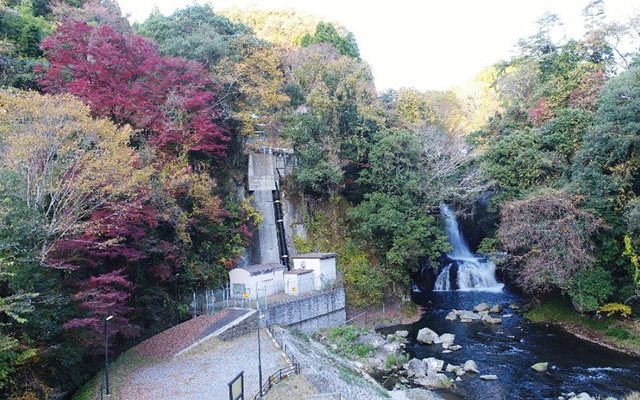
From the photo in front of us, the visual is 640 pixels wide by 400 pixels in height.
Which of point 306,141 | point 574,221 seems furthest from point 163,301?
point 574,221

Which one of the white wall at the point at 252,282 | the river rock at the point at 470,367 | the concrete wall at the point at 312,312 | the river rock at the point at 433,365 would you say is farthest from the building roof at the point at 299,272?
the river rock at the point at 470,367

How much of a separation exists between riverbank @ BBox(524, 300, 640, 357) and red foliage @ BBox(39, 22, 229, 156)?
2458 centimetres

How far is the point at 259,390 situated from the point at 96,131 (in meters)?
11.5

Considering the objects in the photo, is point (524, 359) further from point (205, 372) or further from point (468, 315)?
point (205, 372)

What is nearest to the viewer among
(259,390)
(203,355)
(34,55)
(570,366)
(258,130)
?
(259,390)

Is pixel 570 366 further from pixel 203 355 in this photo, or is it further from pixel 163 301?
pixel 163 301

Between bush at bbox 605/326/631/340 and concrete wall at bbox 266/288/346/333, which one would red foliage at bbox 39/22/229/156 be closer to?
concrete wall at bbox 266/288/346/333

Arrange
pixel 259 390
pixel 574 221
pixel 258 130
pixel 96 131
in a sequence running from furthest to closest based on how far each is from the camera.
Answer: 1. pixel 258 130
2. pixel 574 221
3. pixel 96 131
4. pixel 259 390

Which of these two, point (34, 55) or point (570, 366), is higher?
point (34, 55)

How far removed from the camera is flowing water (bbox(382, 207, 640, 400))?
19.2 metres

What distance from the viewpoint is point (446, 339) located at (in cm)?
2541

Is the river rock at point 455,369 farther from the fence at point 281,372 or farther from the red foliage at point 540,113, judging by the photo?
the red foliage at point 540,113

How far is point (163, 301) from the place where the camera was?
22.2m

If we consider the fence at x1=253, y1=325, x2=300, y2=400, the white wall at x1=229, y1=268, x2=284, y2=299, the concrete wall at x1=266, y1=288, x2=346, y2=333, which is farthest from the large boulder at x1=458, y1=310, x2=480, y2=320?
the fence at x1=253, y1=325, x2=300, y2=400
